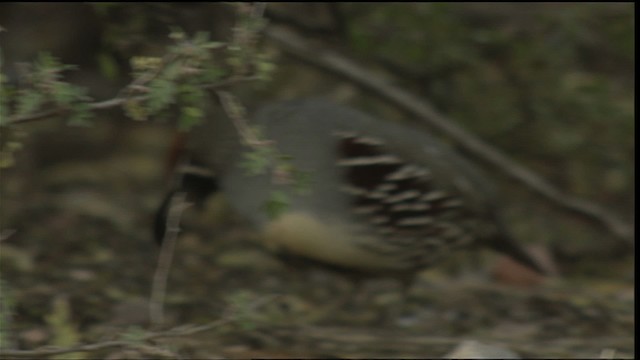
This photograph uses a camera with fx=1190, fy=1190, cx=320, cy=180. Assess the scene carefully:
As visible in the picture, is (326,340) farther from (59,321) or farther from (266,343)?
(59,321)

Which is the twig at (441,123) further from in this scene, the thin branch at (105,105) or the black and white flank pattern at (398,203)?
the thin branch at (105,105)

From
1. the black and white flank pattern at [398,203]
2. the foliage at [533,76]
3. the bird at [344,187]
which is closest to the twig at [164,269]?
the bird at [344,187]

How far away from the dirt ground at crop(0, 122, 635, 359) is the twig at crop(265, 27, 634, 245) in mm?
241

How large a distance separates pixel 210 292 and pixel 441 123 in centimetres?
123

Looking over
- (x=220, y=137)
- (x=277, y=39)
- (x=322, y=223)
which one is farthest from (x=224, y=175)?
(x=277, y=39)

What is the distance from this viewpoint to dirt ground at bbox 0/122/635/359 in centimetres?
363

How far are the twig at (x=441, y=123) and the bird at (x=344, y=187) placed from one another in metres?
0.73

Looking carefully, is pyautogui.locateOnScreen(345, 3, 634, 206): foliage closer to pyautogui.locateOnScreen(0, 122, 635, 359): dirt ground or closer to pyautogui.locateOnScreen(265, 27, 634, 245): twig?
pyautogui.locateOnScreen(265, 27, 634, 245): twig

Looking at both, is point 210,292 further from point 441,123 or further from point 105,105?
point 105,105

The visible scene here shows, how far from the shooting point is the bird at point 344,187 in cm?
387

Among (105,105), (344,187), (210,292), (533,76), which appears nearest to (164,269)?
(210,292)

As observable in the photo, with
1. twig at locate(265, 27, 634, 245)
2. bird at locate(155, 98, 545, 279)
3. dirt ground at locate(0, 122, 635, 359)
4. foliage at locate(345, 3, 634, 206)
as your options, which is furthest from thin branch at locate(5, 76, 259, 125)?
twig at locate(265, 27, 634, 245)

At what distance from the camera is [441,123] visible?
492 cm

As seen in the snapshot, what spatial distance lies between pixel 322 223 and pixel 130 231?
140cm
